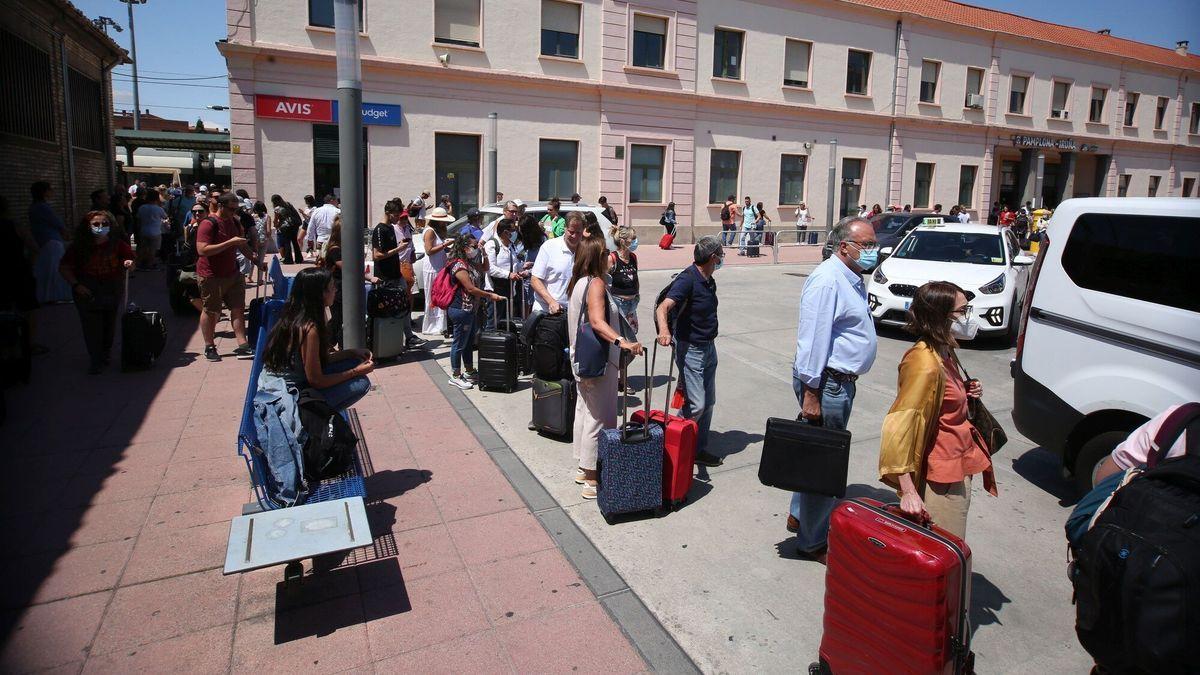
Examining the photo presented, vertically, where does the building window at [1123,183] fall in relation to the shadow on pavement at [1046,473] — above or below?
above

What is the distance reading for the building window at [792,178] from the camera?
28.5 meters

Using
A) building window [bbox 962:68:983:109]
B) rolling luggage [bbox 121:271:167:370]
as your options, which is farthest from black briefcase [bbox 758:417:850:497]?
building window [bbox 962:68:983:109]

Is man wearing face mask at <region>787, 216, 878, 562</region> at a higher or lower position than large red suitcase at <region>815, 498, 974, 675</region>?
higher

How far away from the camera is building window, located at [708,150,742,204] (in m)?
26.8

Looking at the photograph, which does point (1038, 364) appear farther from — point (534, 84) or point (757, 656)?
point (534, 84)

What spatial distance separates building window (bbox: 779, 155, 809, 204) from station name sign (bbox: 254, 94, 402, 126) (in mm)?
Answer: 14665

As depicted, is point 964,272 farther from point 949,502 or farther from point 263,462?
point 263,462

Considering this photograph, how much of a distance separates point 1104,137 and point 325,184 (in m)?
36.5

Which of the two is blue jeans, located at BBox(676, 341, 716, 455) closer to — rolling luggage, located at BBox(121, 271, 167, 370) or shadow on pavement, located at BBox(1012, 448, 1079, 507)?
shadow on pavement, located at BBox(1012, 448, 1079, 507)

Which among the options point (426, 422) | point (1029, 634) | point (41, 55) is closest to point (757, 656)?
point (1029, 634)

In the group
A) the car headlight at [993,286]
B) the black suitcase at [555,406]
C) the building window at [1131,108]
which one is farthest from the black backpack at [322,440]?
the building window at [1131,108]

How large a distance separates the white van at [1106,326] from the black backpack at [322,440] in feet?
15.4

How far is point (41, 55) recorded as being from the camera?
16.7m

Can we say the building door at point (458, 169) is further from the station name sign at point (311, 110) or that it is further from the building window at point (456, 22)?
the building window at point (456, 22)
